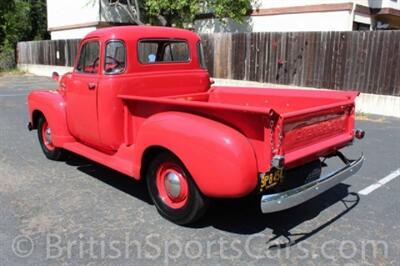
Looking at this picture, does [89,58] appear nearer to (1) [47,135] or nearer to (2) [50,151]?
(1) [47,135]

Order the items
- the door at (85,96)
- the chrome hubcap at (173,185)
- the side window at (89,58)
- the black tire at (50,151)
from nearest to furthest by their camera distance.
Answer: the chrome hubcap at (173,185)
the door at (85,96)
the side window at (89,58)
the black tire at (50,151)

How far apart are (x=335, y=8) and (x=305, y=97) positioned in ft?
39.0

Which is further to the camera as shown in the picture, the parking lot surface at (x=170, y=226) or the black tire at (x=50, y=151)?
the black tire at (x=50, y=151)

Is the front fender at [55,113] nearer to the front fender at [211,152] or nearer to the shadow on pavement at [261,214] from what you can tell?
the shadow on pavement at [261,214]

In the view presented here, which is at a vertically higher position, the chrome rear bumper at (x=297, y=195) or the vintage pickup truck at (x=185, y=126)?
the vintage pickup truck at (x=185, y=126)

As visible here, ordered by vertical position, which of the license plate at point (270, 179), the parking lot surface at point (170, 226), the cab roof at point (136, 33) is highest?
the cab roof at point (136, 33)

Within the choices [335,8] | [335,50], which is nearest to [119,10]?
[335,8]

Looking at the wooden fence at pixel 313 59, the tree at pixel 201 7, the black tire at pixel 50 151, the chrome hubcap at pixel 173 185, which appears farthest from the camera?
the tree at pixel 201 7

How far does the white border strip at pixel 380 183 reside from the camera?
5255 mm

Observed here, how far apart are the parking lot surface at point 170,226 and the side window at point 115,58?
4.78ft

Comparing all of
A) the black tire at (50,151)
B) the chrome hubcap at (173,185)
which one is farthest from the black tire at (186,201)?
the black tire at (50,151)

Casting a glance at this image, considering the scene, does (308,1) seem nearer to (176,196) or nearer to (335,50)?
(335,50)

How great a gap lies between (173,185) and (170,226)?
41 centimetres

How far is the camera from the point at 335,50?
11.9 metres
